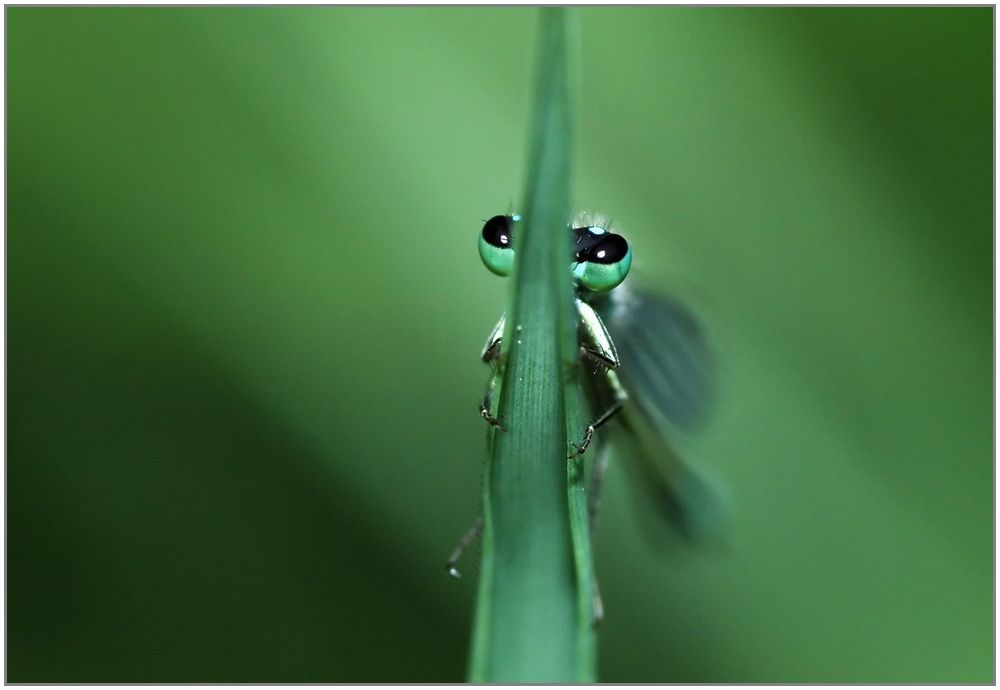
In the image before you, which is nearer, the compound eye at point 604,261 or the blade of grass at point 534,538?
the blade of grass at point 534,538

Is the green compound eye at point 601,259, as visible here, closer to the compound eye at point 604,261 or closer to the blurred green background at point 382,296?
the compound eye at point 604,261

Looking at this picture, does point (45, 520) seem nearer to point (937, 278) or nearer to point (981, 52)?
point (937, 278)

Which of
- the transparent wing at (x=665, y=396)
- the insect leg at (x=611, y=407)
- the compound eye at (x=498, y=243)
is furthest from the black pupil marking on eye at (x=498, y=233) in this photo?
the transparent wing at (x=665, y=396)

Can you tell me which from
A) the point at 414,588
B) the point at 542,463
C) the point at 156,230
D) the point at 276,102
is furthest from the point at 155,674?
the point at 542,463

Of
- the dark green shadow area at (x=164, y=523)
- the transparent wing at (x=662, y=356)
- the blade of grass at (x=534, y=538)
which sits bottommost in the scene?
the blade of grass at (x=534, y=538)

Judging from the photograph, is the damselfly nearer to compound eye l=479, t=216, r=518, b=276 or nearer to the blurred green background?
the blurred green background

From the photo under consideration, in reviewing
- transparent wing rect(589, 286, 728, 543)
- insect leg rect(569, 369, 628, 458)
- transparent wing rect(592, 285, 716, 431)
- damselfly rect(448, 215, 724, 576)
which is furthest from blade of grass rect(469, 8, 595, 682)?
transparent wing rect(592, 285, 716, 431)
